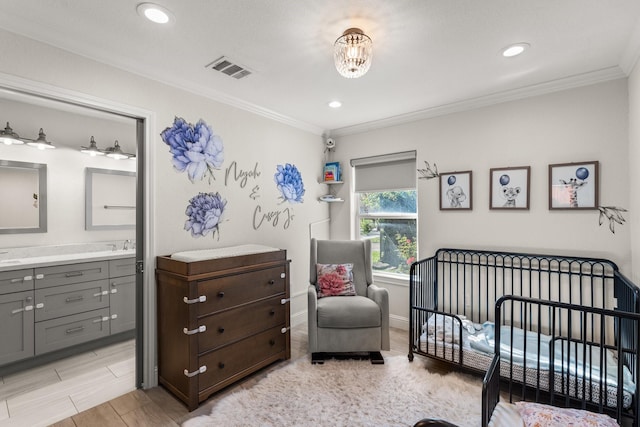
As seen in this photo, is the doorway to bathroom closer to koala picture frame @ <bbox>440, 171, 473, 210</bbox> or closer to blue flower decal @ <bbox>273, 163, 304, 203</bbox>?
blue flower decal @ <bbox>273, 163, 304, 203</bbox>

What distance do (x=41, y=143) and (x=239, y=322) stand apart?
264cm

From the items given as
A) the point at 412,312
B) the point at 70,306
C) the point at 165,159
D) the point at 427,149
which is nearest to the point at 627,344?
the point at 412,312

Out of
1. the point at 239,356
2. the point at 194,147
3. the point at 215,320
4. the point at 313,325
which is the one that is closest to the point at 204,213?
the point at 194,147

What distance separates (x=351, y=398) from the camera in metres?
2.13

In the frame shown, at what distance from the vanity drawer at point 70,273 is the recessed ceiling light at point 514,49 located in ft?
13.1

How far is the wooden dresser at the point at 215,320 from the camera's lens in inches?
81.4

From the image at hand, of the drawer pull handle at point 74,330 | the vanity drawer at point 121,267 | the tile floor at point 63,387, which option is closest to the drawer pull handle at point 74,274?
the vanity drawer at point 121,267

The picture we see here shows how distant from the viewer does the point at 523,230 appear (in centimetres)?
275

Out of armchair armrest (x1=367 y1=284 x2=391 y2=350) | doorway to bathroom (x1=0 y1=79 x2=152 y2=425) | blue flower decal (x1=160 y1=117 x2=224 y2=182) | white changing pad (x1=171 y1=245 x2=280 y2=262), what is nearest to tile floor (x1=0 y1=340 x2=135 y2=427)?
doorway to bathroom (x1=0 y1=79 x2=152 y2=425)

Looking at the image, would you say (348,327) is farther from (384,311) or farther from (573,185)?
(573,185)

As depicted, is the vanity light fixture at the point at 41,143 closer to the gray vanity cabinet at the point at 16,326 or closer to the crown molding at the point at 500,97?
the gray vanity cabinet at the point at 16,326

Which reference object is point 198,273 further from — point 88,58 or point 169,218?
point 88,58

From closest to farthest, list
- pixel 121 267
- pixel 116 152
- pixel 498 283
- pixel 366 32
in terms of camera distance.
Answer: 1. pixel 366 32
2. pixel 498 283
3. pixel 121 267
4. pixel 116 152

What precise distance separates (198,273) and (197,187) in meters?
0.86
